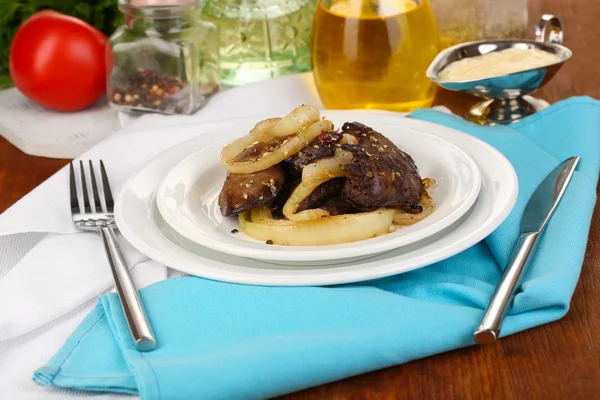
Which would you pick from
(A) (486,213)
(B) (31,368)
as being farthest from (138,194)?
(A) (486,213)

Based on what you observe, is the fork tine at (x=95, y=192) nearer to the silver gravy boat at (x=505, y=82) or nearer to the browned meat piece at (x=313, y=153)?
the browned meat piece at (x=313, y=153)

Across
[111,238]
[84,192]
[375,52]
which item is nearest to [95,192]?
[84,192]

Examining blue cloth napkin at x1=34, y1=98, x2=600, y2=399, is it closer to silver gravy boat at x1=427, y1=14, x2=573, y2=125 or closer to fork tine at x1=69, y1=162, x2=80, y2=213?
fork tine at x1=69, y1=162, x2=80, y2=213

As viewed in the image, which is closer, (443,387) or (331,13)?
(443,387)

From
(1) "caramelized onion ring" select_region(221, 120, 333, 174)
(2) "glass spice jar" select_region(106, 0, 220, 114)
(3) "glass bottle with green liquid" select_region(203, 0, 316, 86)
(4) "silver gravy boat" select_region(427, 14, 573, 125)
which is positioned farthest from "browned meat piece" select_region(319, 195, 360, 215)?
(3) "glass bottle with green liquid" select_region(203, 0, 316, 86)

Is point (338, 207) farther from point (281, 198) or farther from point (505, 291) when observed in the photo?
point (505, 291)

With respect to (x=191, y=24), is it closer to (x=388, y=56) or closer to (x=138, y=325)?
(x=388, y=56)

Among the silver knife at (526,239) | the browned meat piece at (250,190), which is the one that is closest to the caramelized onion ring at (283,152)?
the browned meat piece at (250,190)
